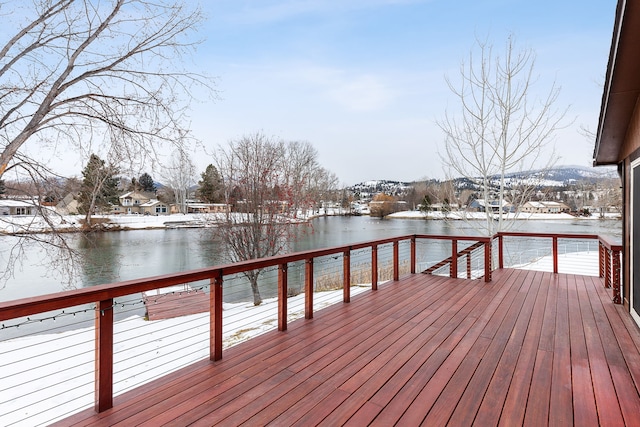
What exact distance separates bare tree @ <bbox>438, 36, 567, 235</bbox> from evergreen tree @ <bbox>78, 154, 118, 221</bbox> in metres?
7.69

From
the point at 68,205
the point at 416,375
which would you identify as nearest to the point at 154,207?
the point at 68,205

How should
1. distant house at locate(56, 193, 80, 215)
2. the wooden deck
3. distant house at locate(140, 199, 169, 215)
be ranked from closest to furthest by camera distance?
the wooden deck < distant house at locate(56, 193, 80, 215) < distant house at locate(140, 199, 169, 215)

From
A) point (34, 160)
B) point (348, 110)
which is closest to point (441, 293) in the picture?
point (34, 160)

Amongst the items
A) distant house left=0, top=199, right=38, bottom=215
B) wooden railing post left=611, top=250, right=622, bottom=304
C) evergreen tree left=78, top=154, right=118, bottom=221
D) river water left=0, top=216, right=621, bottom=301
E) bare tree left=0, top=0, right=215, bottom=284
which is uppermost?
bare tree left=0, top=0, right=215, bottom=284

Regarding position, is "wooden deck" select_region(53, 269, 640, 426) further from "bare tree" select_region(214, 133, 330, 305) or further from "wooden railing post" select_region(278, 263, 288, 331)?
"bare tree" select_region(214, 133, 330, 305)

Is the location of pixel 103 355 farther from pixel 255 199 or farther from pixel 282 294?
pixel 255 199

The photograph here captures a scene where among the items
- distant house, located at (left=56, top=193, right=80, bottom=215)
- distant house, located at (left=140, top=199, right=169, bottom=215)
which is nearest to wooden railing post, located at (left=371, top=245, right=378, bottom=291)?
distant house, located at (left=56, top=193, right=80, bottom=215)

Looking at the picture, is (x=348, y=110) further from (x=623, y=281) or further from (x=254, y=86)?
(x=623, y=281)

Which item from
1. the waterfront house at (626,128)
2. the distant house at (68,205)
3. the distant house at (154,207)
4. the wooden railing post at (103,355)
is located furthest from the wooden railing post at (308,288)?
the distant house at (154,207)

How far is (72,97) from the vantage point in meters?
5.17

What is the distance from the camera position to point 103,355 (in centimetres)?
194

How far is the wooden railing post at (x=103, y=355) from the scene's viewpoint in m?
1.91

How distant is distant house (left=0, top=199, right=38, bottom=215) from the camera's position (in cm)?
510

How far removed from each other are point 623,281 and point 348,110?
48.4 ft
